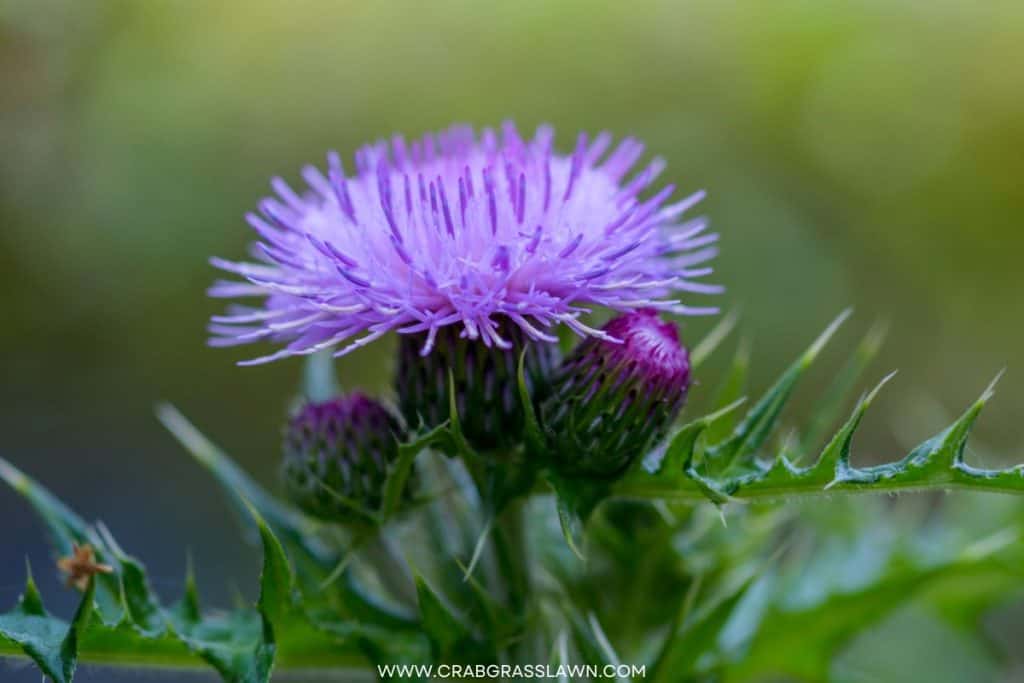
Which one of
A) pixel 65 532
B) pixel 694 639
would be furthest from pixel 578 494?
pixel 65 532

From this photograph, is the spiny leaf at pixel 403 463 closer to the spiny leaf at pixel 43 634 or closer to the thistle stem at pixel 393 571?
the thistle stem at pixel 393 571

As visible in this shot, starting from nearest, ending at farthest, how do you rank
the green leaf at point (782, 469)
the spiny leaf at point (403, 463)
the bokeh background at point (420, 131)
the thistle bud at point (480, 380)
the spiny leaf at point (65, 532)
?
the green leaf at point (782, 469) < the spiny leaf at point (403, 463) < the thistle bud at point (480, 380) < the spiny leaf at point (65, 532) < the bokeh background at point (420, 131)

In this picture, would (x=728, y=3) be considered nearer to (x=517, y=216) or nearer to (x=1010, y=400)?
(x=1010, y=400)

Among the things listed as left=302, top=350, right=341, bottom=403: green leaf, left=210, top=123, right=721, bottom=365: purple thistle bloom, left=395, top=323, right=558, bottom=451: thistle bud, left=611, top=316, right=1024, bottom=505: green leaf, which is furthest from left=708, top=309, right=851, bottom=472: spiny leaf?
left=302, top=350, right=341, bottom=403: green leaf

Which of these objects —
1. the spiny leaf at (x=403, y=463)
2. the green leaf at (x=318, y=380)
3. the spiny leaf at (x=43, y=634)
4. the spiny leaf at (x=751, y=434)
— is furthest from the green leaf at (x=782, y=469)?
the spiny leaf at (x=43, y=634)

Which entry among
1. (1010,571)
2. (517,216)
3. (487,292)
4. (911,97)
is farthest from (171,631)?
(911,97)

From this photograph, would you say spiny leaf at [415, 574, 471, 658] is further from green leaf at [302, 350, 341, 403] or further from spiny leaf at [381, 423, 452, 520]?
green leaf at [302, 350, 341, 403]
